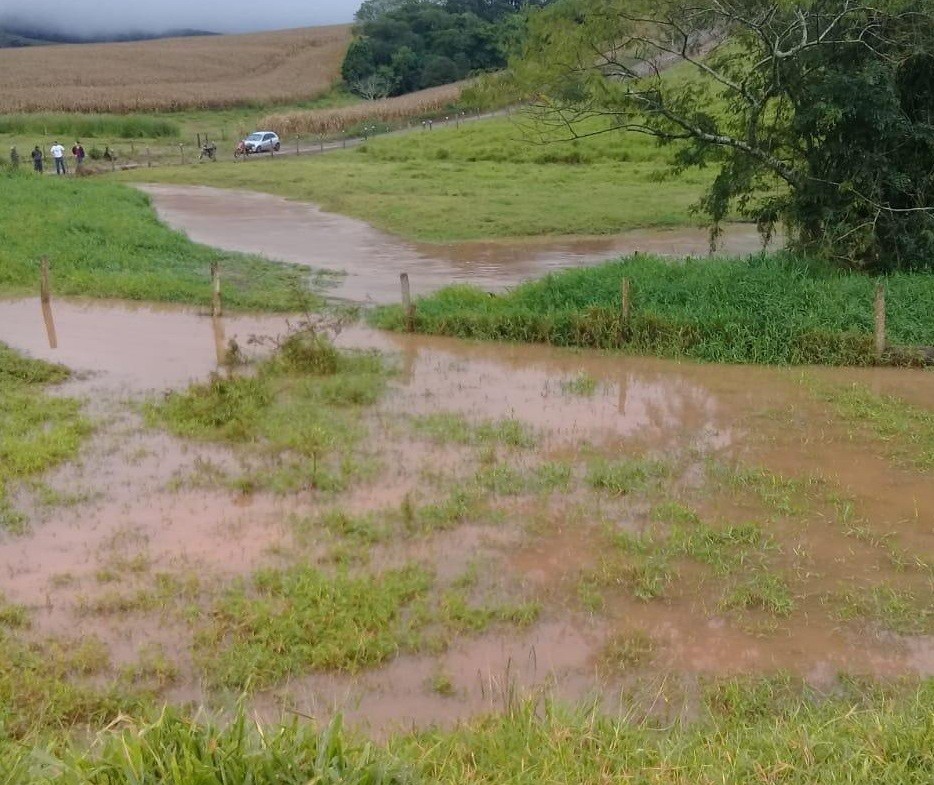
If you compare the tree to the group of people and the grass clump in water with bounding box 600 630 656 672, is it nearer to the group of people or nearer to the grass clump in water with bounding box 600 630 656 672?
the grass clump in water with bounding box 600 630 656 672

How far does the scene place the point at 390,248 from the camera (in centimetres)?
2111

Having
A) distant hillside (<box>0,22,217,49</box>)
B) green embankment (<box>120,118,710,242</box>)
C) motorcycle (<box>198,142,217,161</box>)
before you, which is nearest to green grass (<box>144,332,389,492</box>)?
green embankment (<box>120,118,710,242</box>)

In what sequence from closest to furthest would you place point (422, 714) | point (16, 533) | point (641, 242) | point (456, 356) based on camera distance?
point (422, 714), point (16, 533), point (456, 356), point (641, 242)

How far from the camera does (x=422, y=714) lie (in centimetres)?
528

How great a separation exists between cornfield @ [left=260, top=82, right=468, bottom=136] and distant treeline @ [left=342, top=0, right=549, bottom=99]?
4581 millimetres

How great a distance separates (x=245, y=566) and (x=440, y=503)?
1.82 m

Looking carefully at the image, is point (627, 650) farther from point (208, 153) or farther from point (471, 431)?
point (208, 153)

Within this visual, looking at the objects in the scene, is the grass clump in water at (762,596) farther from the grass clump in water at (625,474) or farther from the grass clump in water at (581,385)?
the grass clump in water at (581,385)

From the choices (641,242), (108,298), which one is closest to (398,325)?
(108,298)

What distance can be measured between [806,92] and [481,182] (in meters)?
14.8

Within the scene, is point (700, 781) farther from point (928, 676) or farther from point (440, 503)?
point (440, 503)

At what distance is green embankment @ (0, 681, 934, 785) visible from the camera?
306cm

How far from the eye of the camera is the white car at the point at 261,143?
Result: 1578 inches

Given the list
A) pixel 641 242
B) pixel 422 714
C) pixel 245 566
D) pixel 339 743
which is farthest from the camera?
pixel 641 242
